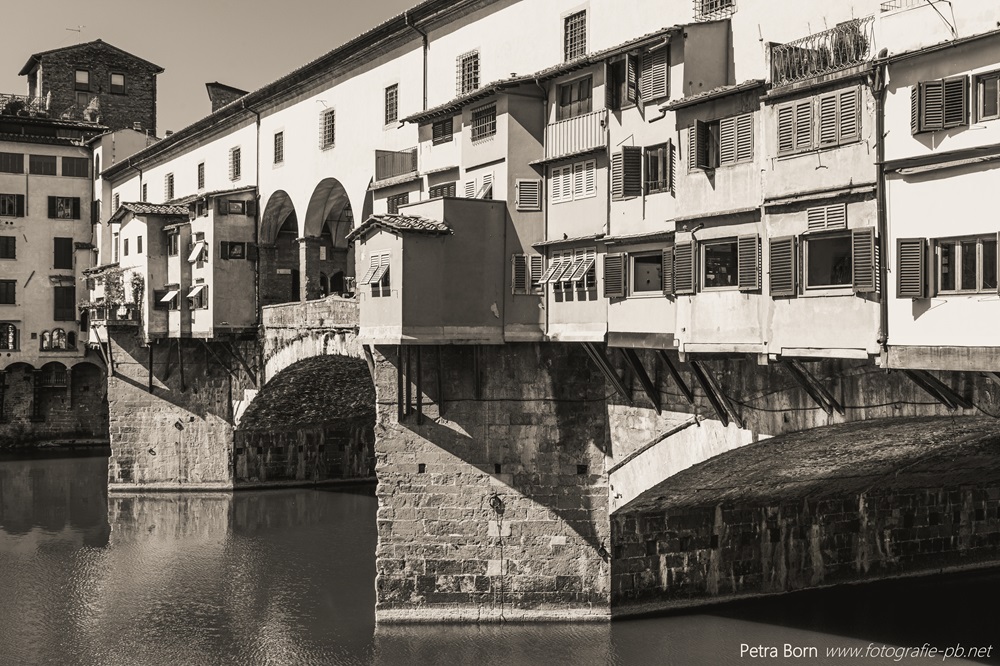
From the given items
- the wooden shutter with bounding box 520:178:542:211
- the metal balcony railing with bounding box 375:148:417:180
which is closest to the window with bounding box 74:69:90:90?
the metal balcony railing with bounding box 375:148:417:180

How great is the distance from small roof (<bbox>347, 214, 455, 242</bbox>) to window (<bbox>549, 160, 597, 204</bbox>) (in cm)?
232

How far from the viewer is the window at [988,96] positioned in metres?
13.6

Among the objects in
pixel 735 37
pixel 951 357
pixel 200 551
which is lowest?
pixel 200 551

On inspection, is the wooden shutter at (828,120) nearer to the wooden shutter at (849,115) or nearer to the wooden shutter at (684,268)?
the wooden shutter at (849,115)

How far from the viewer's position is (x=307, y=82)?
33375 millimetres

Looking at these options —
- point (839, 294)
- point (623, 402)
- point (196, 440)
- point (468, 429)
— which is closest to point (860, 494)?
point (623, 402)

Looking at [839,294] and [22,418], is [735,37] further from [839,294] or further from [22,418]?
[22,418]

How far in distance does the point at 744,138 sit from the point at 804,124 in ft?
4.63

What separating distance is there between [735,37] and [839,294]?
5555 millimetres

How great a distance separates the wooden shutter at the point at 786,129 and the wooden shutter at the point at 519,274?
7215 millimetres

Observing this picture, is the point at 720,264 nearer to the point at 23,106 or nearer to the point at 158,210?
the point at 158,210

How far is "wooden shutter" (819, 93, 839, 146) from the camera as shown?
15.4 meters

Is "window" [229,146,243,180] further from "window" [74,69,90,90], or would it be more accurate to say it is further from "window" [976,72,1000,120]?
"window" [976,72,1000,120]

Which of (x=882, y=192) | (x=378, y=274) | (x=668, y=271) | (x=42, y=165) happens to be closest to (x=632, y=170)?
(x=668, y=271)
